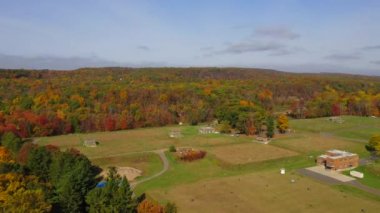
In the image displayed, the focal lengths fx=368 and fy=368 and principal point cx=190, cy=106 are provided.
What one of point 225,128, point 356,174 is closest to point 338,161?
point 356,174

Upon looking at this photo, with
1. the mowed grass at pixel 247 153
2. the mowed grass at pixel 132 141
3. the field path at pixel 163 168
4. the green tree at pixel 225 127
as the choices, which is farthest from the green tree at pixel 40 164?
the green tree at pixel 225 127

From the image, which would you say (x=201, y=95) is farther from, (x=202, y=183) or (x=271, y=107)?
(x=202, y=183)

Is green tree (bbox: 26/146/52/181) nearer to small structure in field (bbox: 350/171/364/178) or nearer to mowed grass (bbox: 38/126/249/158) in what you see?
mowed grass (bbox: 38/126/249/158)

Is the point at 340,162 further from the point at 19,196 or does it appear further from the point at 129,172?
the point at 19,196

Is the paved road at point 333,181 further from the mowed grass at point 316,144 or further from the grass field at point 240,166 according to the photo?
the mowed grass at point 316,144

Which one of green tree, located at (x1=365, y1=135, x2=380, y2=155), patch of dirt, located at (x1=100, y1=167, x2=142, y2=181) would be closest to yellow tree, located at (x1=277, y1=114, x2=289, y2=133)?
green tree, located at (x1=365, y1=135, x2=380, y2=155)

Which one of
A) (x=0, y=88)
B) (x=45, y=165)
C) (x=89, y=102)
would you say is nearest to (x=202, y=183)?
(x=45, y=165)
